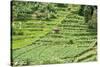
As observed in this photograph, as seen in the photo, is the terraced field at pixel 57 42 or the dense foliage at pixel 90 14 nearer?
the terraced field at pixel 57 42

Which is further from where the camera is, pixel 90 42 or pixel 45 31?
pixel 90 42

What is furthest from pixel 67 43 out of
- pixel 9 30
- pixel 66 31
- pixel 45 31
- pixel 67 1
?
pixel 9 30

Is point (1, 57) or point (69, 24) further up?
point (69, 24)

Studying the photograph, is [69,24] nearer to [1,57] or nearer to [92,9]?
[92,9]

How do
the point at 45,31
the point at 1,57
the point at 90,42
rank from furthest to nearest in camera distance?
the point at 90,42, the point at 45,31, the point at 1,57

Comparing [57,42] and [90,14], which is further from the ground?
[90,14]

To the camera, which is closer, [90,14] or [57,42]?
[57,42]

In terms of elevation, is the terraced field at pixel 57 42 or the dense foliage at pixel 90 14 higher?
the dense foliage at pixel 90 14

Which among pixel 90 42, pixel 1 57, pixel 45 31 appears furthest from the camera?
pixel 90 42
